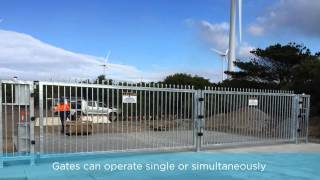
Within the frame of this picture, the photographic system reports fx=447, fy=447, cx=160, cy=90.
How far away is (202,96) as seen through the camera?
14719mm

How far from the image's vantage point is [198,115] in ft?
48.0

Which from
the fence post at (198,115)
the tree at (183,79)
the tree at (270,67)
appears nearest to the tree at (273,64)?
the tree at (270,67)

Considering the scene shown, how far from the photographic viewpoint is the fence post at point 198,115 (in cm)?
1463

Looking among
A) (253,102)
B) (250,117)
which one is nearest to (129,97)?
(253,102)

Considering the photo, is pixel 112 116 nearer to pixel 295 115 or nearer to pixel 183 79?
pixel 295 115

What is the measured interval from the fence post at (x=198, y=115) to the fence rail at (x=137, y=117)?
0.03 meters

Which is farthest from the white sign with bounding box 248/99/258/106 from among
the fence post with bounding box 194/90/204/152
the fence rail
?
the fence post with bounding box 194/90/204/152

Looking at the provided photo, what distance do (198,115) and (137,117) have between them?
6.55 ft

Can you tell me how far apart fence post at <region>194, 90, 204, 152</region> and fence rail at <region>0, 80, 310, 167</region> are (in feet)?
0.11

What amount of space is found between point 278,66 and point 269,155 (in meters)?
24.6

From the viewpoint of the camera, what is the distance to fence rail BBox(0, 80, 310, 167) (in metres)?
11.5

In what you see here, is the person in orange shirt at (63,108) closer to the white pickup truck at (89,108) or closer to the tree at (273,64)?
the white pickup truck at (89,108)

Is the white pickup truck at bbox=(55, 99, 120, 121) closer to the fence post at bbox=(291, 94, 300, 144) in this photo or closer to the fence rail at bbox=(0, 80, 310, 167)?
the fence rail at bbox=(0, 80, 310, 167)

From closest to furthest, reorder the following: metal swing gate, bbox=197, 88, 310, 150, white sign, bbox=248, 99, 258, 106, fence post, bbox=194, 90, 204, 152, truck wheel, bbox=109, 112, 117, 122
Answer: truck wheel, bbox=109, 112, 117, 122 < fence post, bbox=194, 90, 204, 152 < metal swing gate, bbox=197, 88, 310, 150 < white sign, bbox=248, 99, 258, 106
